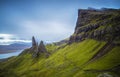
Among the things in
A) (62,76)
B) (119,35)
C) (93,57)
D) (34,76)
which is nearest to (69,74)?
(62,76)

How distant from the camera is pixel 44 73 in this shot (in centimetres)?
17025

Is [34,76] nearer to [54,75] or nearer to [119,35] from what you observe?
[54,75]

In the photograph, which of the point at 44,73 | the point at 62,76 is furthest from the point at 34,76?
the point at 62,76

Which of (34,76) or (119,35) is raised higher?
(119,35)

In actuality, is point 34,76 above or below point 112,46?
below

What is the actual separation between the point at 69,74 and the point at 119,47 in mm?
54827

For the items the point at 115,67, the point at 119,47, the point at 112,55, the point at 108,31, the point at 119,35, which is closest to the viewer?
the point at 115,67

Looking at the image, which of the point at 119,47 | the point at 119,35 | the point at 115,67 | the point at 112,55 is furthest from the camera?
the point at 119,35

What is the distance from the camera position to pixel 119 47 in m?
148

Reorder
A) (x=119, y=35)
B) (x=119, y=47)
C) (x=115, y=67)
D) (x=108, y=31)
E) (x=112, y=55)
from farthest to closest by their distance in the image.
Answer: (x=108, y=31)
(x=119, y=35)
(x=119, y=47)
(x=112, y=55)
(x=115, y=67)

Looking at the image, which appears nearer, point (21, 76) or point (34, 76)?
point (34, 76)

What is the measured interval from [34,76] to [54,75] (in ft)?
99.6

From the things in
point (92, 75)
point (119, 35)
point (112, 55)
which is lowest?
point (92, 75)

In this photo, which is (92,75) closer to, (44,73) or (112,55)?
(112,55)
